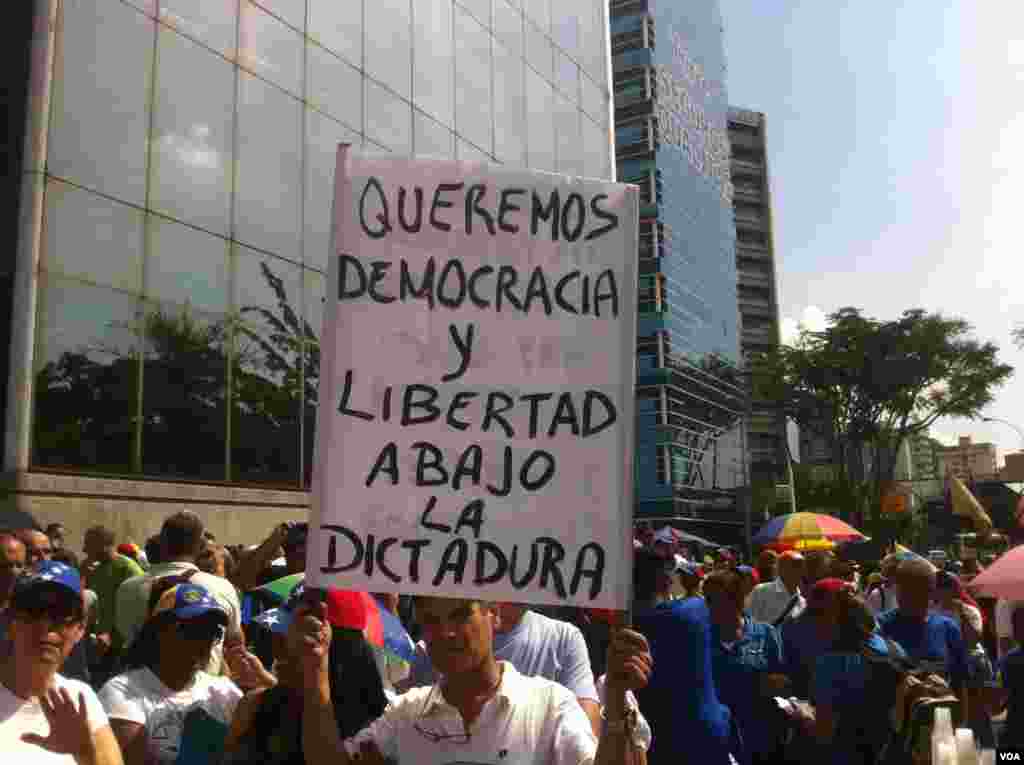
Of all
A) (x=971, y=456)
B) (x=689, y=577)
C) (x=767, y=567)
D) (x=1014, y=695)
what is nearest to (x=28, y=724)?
(x=1014, y=695)

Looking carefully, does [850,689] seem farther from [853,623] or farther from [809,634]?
[809,634]

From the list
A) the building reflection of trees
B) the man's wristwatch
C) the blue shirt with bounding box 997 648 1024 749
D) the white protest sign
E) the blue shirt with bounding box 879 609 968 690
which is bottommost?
the blue shirt with bounding box 997 648 1024 749

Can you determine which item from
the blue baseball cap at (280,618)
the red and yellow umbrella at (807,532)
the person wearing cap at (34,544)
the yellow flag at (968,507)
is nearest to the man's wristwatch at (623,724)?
the blue baseball cap at (280,618)

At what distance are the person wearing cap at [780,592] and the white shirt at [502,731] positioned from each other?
4368 millimetres

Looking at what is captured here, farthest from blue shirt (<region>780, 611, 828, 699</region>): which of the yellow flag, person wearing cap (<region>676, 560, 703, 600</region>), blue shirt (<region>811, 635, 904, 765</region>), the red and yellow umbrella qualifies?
the yellow flag

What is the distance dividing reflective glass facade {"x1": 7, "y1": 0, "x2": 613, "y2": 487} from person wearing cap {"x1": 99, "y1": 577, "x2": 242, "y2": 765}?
9.27 meters

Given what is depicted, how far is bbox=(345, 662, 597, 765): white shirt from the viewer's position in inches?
96.9

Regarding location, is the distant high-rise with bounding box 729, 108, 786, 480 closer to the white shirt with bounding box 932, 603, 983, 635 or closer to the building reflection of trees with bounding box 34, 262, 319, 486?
the building reflection of trees with bounding box 34, 262, 319, 486

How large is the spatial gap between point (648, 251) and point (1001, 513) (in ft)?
83.0

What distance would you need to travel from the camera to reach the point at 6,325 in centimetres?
1154

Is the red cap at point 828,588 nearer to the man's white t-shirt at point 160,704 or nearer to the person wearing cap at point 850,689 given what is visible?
the person wearing cap at point 850,689

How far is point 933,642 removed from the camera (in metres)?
5.08

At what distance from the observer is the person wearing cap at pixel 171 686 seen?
9.78ft

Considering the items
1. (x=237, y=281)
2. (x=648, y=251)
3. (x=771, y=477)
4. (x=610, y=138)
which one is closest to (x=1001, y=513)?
(x=771, y=477)
